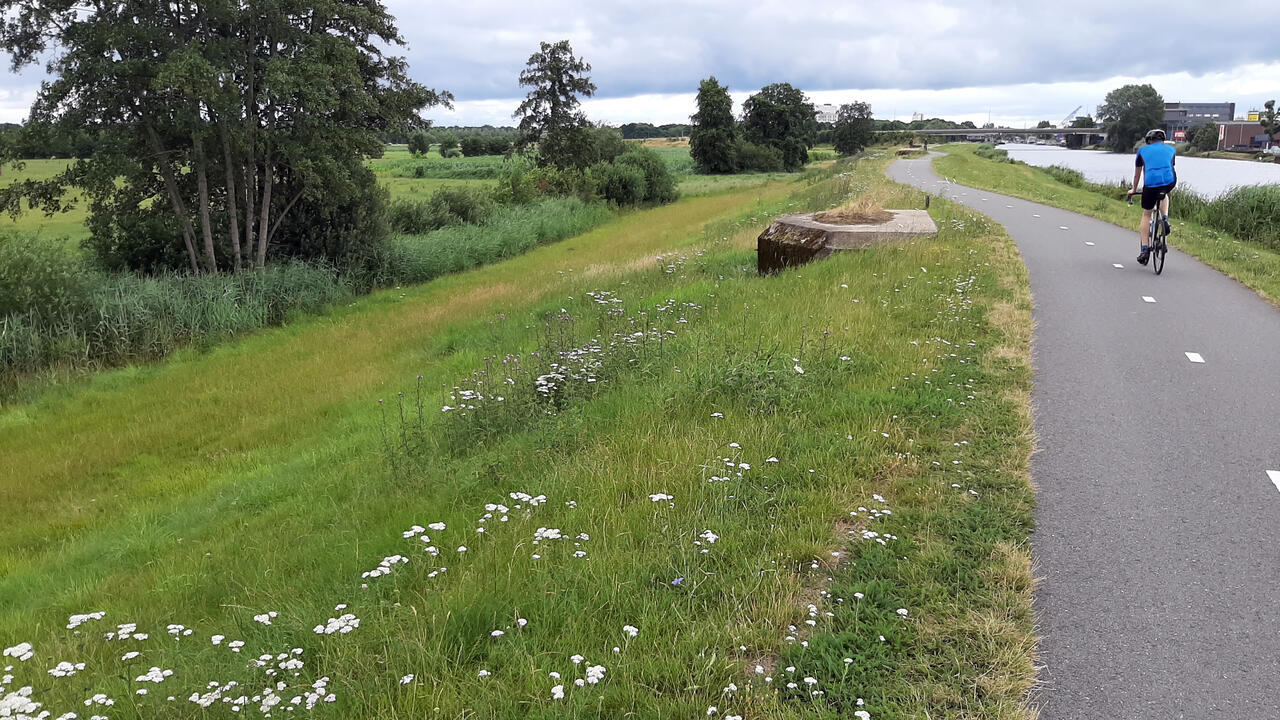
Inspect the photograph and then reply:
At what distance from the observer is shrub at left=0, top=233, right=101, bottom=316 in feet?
41.0

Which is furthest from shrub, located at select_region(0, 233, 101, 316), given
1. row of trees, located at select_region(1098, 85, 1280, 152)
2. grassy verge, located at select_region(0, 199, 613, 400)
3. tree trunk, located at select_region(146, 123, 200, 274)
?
row of trees, located at select_region(1098, 85, 1280, 152)

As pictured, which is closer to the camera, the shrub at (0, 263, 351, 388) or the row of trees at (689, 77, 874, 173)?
the shrub at (0, 263, 351, 388)

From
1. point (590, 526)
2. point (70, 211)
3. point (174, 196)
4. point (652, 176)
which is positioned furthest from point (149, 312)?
point (652, 176)

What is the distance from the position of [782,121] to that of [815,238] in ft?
255

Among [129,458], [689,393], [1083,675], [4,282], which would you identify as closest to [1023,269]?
[689,393]

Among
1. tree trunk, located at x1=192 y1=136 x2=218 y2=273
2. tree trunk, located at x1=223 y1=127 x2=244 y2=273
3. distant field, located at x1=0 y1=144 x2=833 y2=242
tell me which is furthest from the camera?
distant field, located at x1=0 y1=144 x2=833 y2=242

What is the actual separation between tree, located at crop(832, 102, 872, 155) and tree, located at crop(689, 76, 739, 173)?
43.9 m

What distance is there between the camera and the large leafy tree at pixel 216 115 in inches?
556

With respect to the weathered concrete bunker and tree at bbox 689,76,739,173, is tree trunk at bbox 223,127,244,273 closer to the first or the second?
the weathered concrete bunker

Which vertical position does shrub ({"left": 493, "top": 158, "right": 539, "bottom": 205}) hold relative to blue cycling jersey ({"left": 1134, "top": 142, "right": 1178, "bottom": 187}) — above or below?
above

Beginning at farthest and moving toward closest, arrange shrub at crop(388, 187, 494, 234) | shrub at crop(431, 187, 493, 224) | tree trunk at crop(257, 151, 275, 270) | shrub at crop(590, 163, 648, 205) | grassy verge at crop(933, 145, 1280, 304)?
1. shrub at crop(590, 163, 648, 205)
2. shrub at crop(431, 187, 493, 224)
3. shrub at crop(388, 187, 494, 234)
4. tree trunk at crop(257, 151, 275, 270)
5. grassy verge at crop(933, 145, 1280, 304)

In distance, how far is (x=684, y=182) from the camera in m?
65.1

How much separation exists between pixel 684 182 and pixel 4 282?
5655 cm

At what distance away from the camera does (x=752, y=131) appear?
3342 inches
